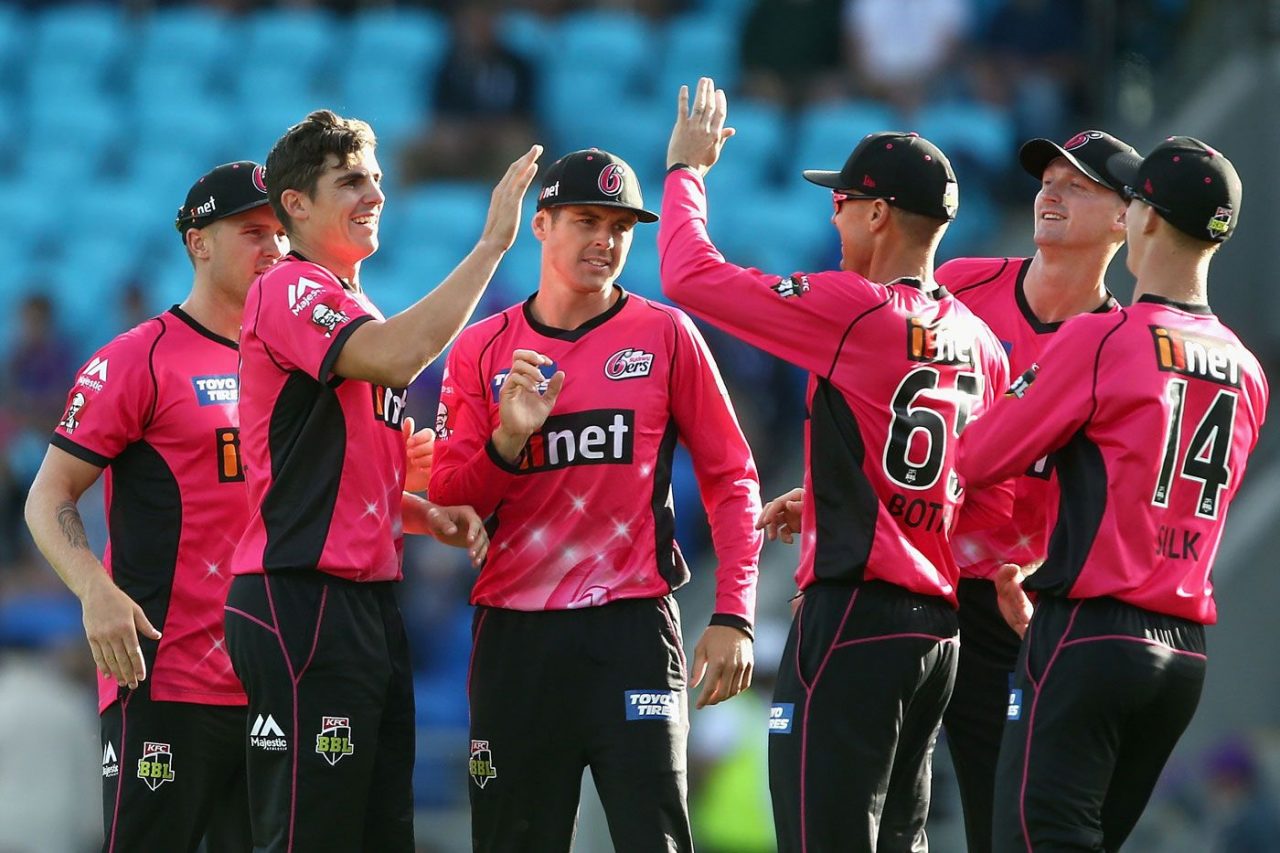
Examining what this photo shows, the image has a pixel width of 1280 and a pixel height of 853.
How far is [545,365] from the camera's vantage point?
22.2 ft

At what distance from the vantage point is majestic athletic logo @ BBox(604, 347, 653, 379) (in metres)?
6.73

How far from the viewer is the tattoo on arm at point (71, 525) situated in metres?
6.87

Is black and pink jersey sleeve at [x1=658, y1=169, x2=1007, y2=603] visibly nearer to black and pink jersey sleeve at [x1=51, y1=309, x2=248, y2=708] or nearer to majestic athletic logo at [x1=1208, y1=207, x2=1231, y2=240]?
majestic athletic logo at [x1=1208, y1=207, x2=1231, y2=240]

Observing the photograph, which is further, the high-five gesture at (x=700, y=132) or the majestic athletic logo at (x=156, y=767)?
the majestic athletic logo at (x=156, y=767)

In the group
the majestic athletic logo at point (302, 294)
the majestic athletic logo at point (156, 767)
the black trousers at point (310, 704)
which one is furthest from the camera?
the majestic athletic logo at point (156, 767)

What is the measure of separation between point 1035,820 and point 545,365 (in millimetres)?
2246

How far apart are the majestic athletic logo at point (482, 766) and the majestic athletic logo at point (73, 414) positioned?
1825 millimetres

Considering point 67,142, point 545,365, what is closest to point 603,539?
point 545,365

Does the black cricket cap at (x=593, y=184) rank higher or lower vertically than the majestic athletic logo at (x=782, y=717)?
higher

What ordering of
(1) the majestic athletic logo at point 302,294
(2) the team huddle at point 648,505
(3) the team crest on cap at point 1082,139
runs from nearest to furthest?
(2) the team huddle at point 648,505 < (1) the majestic athletic logo at point 302,294 < (3) the team crest on cap at point 1082,139

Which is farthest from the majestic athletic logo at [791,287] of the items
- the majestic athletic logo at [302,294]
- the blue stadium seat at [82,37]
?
the blue stadium seat at [82,37]

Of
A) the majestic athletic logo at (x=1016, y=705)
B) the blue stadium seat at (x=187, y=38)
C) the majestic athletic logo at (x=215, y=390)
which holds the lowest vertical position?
the majestic athletic logo at (x=1016, y=705)

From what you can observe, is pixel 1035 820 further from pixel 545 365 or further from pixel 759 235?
pixel 759 235

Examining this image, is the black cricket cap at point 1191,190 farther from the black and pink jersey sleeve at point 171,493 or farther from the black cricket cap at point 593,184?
the black and pink jersey sleeve at point 171,493
